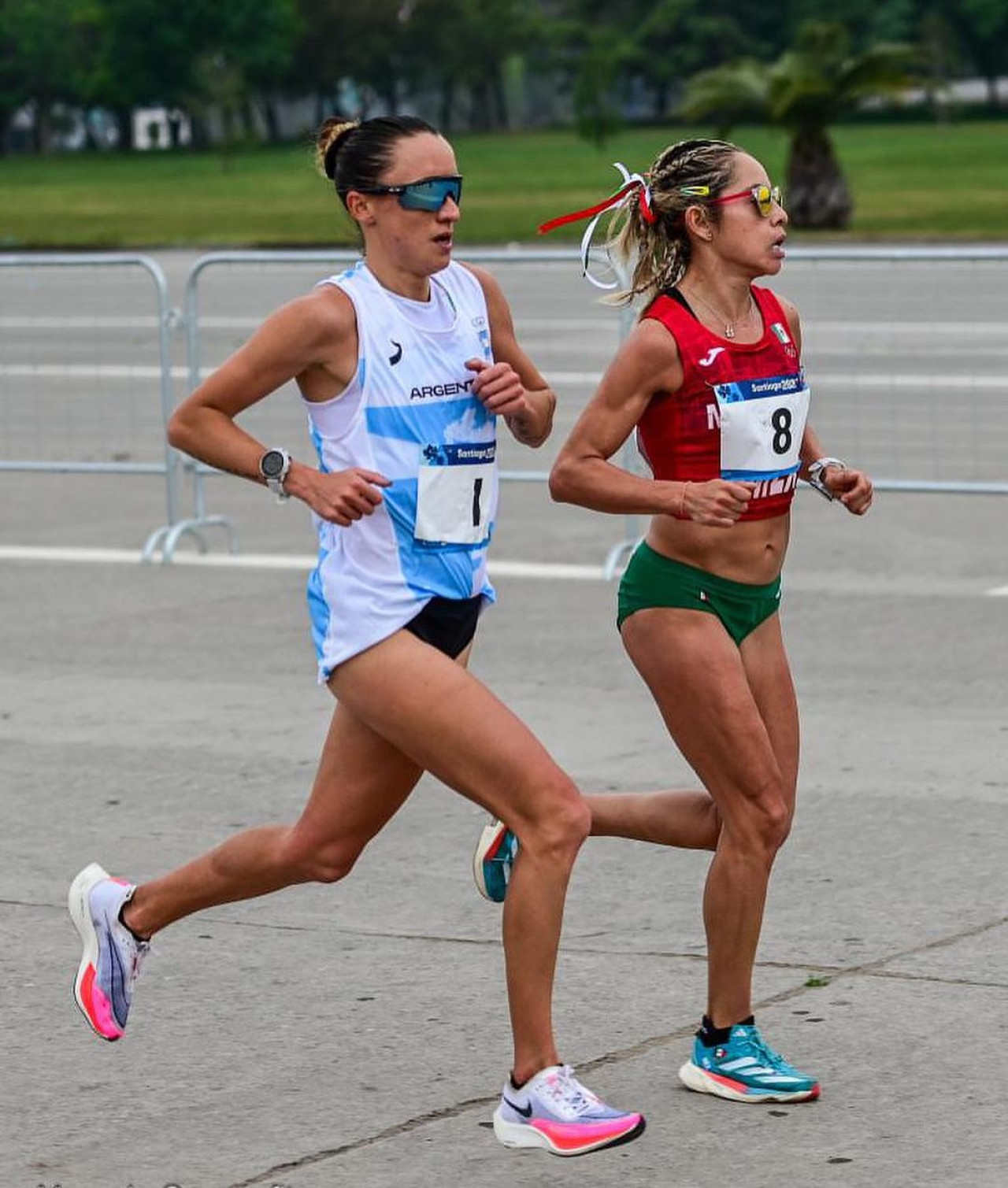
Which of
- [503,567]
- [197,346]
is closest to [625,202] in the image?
[503,567]

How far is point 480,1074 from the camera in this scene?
16.6 feet

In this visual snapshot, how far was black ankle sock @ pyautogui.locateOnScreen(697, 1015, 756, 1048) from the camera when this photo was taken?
493cm

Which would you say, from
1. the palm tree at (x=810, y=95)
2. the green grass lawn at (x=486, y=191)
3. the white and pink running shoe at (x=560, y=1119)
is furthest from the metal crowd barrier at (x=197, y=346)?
the palm tree at (x=810, y=95)

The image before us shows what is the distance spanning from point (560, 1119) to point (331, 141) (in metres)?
1.94

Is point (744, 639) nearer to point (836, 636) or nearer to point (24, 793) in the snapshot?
point (24, 793)

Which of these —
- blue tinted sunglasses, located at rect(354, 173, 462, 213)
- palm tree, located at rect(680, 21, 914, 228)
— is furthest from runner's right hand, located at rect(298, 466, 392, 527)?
palm tree, located at rect(680, 21, 914, 228)

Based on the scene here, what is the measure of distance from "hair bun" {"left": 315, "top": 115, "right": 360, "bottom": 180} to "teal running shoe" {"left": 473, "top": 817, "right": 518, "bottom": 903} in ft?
4.47

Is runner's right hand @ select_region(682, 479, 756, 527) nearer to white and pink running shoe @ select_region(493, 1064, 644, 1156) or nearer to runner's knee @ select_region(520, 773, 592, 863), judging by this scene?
runner's knee @ select_region(520, 773, 592, 863)

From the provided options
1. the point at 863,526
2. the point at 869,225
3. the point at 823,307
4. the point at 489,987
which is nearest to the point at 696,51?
the point at 869,225

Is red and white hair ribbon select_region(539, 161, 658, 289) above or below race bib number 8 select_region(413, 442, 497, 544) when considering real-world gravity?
above

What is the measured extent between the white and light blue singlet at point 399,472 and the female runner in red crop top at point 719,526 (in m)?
0.22

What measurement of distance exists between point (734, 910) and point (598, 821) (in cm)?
Answer: 39

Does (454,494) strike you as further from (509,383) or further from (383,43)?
(383,43)

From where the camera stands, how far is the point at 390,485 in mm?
4785
